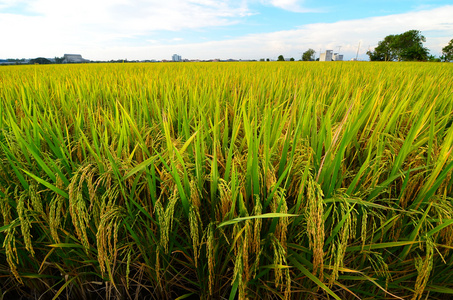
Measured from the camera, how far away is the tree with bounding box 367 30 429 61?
3519cm

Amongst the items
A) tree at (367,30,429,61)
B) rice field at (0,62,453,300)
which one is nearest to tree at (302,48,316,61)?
tree at (367,30,429,61)

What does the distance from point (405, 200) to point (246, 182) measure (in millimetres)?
657

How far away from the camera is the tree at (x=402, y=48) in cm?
3519

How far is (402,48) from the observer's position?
42.1 m

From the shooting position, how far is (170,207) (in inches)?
24.4

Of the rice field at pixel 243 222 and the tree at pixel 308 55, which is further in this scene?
the tree at pixel 308 55

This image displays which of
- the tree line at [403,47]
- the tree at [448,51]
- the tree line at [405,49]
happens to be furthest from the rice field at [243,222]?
the tree at [448,51]

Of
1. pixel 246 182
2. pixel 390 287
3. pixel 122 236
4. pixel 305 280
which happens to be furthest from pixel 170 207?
pixel 390 287

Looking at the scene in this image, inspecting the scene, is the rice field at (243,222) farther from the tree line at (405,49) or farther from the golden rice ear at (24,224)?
the tree line at (405,49)

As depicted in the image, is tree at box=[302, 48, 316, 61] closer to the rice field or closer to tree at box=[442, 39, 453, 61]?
tree at box=[442, 39, 453, 61]

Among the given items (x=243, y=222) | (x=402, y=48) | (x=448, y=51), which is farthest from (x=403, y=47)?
(x=243, y=222)

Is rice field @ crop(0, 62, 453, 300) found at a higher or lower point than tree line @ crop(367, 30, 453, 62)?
lower

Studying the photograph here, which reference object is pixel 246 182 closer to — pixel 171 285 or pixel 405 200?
pixel 171 285

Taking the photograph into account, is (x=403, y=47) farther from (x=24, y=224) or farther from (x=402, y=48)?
(x=24, y=224)
